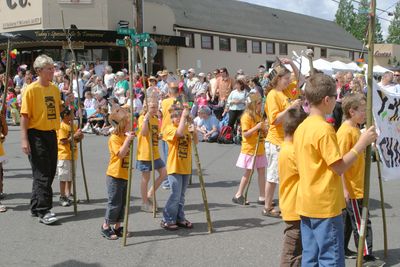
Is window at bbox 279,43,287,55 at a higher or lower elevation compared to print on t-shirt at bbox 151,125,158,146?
higher

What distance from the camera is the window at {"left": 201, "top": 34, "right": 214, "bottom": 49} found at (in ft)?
99.4

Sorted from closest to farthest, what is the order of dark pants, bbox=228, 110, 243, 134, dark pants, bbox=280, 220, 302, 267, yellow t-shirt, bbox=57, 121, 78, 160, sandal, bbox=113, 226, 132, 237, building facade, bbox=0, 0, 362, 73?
dark pants, bbox=280, 220, 302, 267 < sandal, bbox=113, 226, 132, 237 < yellow t-shirt, bbox=57, 121, 78, 160 < dark pants, bbox=228, 110, 243, 134 < building facade, bbox=0, 0, 362, 73

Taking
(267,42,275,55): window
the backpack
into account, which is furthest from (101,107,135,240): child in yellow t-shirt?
(267,42,275,55): window

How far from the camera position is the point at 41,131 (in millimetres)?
6270

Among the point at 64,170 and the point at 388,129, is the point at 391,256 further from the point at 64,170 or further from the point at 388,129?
the point at 64,170

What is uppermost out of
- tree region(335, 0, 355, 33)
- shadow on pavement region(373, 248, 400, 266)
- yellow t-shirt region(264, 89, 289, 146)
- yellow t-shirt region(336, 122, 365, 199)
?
tree region(335, 0, 355, 33)

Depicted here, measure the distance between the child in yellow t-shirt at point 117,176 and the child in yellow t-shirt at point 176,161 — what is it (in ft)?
1.73

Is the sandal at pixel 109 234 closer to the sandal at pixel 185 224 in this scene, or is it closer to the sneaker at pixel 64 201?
the sandal at pixel 185 224

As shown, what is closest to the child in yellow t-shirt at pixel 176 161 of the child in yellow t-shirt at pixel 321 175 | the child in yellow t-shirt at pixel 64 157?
the child in yellow t-shirt at pixel 64 157

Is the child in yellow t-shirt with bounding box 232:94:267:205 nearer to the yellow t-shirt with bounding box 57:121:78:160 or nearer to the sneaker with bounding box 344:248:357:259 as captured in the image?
the sneaker with bounding box 344:248:357:259

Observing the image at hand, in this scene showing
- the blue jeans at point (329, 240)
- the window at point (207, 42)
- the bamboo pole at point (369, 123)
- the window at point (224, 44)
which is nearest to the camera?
the blue jeans at point (329, 240)

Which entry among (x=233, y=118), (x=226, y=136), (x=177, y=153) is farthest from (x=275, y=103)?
(x=233, y=118)

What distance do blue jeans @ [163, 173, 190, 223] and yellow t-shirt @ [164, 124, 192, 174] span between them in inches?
3.2

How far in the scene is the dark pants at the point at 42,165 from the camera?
6.26 metres
